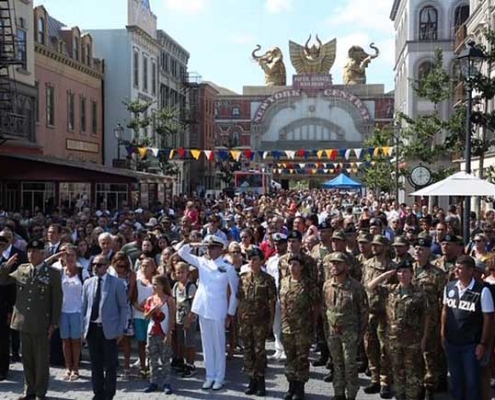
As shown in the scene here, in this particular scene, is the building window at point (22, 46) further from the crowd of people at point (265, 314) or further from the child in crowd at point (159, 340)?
the child in crowd at point (159, 340)

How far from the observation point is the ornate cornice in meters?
33.4

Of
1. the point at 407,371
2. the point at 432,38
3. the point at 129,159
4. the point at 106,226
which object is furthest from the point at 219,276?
the point at 432,38

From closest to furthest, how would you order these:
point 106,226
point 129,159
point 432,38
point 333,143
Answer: point 106,226 < point 129,159 < point 432,38 < point 333,143

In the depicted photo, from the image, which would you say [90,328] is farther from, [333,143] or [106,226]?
[333,143]

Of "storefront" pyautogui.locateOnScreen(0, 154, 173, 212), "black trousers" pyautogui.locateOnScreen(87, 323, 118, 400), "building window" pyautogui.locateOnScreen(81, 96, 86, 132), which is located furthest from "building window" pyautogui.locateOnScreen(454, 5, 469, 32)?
"black trousers" pyautogui.locateOnScreen(87, 323, 118, 400)

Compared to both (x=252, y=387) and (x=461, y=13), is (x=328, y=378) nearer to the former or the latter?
(x=252, y=387)

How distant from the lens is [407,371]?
7770mm

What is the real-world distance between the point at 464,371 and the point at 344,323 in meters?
1.34

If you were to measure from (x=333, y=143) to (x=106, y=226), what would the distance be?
226 ft

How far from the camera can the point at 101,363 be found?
8.02 metres

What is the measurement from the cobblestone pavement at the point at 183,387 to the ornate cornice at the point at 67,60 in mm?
26302

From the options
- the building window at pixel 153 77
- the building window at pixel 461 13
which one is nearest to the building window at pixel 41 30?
the building window at pixel 153 77

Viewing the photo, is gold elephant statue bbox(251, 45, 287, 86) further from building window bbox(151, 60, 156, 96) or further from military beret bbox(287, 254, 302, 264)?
military beret bbox(287, 254, 302, 264)

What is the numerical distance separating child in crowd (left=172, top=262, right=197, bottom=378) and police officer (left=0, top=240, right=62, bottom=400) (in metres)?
1.80
